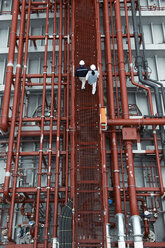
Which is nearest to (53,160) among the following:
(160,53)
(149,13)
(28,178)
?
(28,178)

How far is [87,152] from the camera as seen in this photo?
494 inches

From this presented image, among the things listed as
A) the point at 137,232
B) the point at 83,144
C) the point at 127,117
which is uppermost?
the point at 127,117

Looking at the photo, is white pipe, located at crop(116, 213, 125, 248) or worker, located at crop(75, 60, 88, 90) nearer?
white pipe, located at crop(116, 213, 125, 248)

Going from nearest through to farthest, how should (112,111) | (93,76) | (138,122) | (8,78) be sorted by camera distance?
1. (93,76)
2. (138,122)
3. (112,111)
4. (8,78)

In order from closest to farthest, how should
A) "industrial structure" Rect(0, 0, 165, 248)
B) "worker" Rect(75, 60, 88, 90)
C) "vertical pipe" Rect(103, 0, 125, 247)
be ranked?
"industrial structure" Rect(0, 0, 165, 248)
"vertical pipe" Rect(103, 0, 125, 247)
"worker" Rect(75, 60, 88, 90)

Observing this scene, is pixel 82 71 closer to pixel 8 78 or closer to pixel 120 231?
pixel 8 78

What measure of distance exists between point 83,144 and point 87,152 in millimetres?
425

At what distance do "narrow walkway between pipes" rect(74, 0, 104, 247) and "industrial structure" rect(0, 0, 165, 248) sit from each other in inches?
1.7

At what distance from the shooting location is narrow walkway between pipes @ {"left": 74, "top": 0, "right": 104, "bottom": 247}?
35.4 ft

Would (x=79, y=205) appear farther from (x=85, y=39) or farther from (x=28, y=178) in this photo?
(x=85, y=39)

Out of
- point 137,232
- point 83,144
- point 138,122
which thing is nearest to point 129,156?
point 138,122

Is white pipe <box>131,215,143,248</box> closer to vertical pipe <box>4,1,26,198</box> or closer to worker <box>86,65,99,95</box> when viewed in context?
vertical pipe <box>4,1,26,198</box>

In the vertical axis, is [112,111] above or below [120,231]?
above

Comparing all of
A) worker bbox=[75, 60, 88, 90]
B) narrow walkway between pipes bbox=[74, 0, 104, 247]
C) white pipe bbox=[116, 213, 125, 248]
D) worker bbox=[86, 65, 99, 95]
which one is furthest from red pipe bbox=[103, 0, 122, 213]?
worker bbox=[75, 60, 88, 90]
